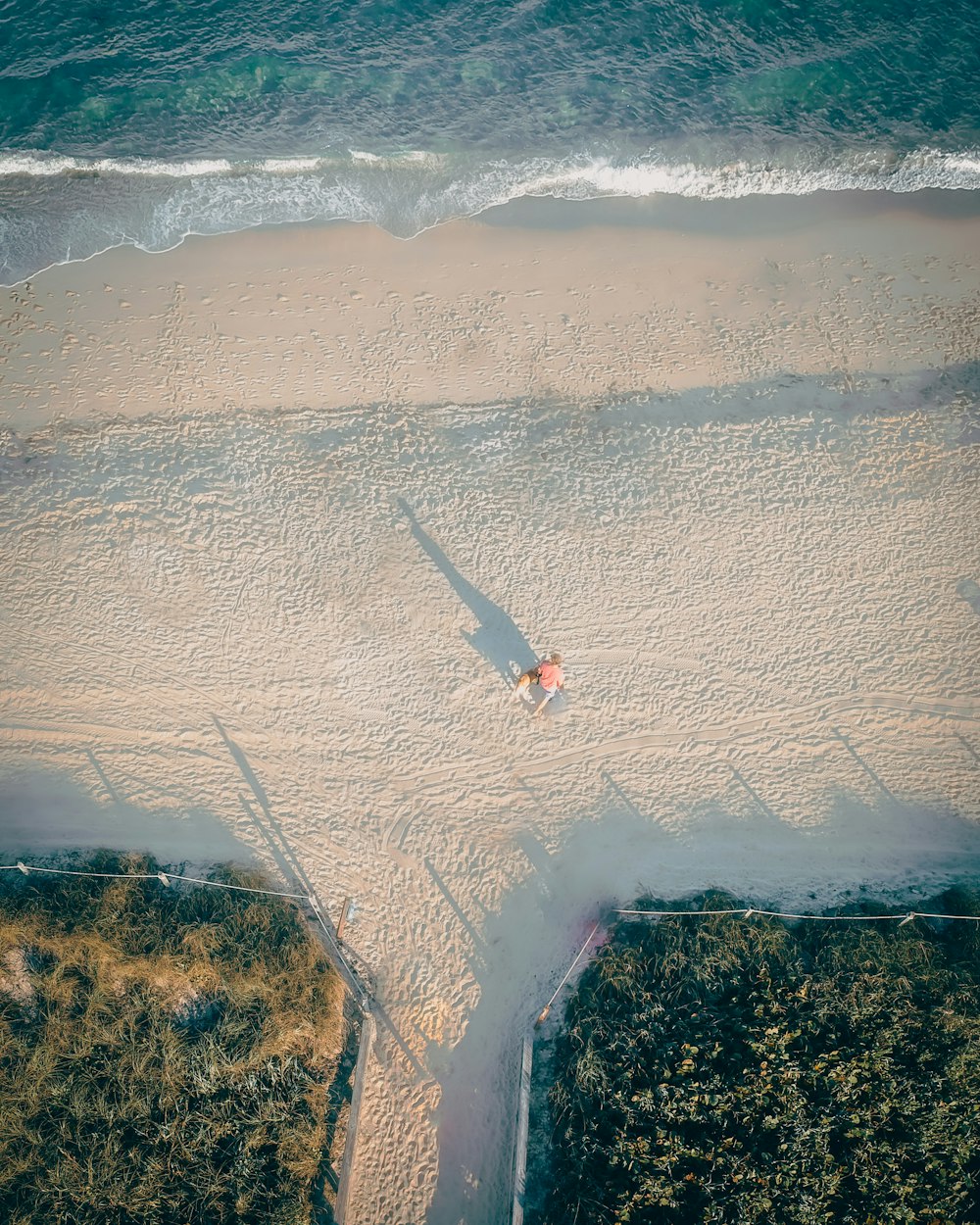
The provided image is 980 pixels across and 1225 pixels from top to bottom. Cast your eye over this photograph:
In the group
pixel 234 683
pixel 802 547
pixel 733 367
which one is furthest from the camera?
pixel 733 367

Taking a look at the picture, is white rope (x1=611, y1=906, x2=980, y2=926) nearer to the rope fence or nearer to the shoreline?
the rope fence

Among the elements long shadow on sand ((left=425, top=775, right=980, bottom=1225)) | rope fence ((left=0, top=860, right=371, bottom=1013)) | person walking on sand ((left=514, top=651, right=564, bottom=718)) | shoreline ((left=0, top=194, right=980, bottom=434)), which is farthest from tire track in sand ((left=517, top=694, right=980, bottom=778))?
shoreline ((left=0, top=194, right=980, bottom=434))

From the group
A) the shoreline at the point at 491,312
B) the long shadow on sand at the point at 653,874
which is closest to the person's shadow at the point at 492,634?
the long shadow on sand at the point at 653,874

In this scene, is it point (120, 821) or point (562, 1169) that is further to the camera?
point (120, 821)

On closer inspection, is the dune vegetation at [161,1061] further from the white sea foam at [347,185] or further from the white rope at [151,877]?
the white sea foam at [347,185]

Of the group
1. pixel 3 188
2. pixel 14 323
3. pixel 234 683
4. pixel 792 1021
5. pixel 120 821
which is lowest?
pixel 792 1021

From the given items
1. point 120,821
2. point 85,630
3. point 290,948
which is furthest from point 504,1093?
point 85,630

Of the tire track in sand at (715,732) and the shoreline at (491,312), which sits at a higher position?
the shoreline at (491,312)

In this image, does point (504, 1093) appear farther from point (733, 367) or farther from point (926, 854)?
point (733, 367)
